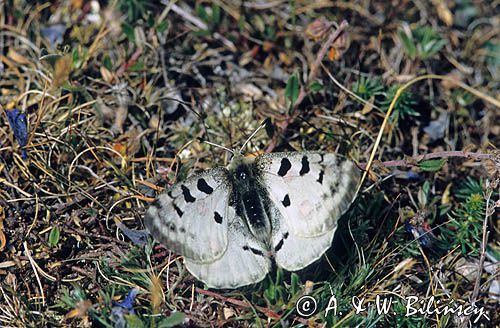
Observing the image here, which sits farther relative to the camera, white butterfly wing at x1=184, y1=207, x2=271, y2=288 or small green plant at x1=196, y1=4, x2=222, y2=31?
small green plant at x1=196, y1=4, x2=222, y2=31

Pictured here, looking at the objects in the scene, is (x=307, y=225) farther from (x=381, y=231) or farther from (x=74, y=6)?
(x=74, y=6)

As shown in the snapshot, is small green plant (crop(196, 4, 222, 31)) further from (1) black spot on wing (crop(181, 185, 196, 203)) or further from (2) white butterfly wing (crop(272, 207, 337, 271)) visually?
(2) white butterfly wing (crop(272, 207, 337, 271))

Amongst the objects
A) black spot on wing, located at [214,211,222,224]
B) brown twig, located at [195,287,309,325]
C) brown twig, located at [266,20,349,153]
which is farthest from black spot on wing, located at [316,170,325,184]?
brown twig, located at [266,20,349,153]

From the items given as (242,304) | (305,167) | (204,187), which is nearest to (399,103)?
(305,167)

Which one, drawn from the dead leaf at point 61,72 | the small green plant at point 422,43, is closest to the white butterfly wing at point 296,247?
the dead leaf at point 61,72

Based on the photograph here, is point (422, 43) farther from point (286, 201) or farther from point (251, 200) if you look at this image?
point (251, 200)

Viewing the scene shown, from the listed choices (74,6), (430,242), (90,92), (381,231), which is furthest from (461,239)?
(74,6)

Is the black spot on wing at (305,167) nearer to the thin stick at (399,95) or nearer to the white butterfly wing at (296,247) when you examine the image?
the white butterfly wing at (296,247)
